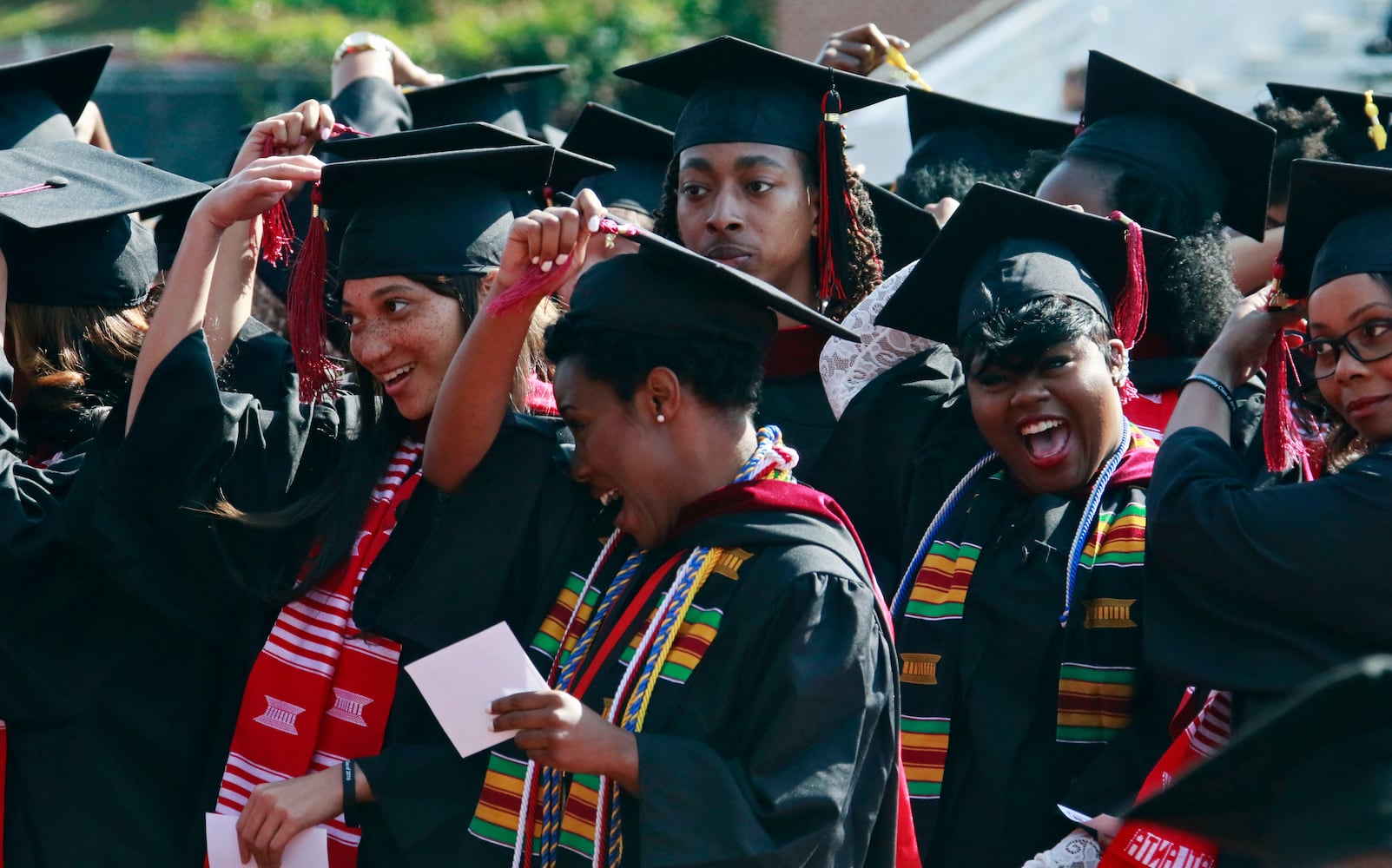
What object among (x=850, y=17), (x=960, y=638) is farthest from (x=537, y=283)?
(x=850, y=17)

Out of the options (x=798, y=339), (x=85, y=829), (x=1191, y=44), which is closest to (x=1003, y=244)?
(x=798, y=339)

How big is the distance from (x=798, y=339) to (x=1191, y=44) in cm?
964

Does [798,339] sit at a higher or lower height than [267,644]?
higher

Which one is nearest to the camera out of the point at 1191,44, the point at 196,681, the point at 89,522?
the point at 89,522

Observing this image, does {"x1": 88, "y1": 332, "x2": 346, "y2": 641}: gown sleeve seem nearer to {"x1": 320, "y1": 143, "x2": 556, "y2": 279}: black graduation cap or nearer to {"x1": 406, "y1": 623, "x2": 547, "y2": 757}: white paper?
{"x1": 320, "y1": 143, "x2": 556, "y2": 279}: black graduation cap

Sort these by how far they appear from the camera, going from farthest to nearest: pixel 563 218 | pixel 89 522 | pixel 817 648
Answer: pixel 89 522 < pixel 563 218 < pixel 817 648

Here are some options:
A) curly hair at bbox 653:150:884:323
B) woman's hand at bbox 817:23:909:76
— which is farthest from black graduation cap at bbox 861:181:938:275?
woman's hand at bbox 817:23:909:76

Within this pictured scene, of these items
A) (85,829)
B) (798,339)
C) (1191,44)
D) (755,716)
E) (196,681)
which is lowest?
(85,829)

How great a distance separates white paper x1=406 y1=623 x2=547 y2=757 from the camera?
2.53 meters

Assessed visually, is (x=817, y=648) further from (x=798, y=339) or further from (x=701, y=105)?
(x=701, y=105)

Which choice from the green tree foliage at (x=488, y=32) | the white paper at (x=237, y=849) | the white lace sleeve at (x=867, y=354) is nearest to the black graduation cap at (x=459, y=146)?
the white lace sleeve at (x=867, y=354)

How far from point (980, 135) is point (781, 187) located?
148 cm

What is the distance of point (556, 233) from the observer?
108 inches

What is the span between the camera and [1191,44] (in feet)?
40.8
